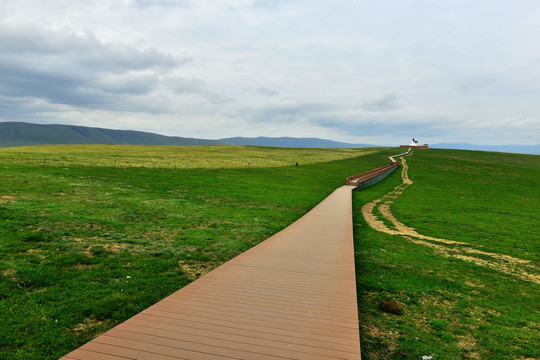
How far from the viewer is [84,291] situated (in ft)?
27.1

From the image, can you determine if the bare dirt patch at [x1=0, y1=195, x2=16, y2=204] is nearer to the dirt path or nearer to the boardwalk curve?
the boardwalk curve

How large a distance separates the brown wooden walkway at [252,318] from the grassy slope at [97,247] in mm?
1429

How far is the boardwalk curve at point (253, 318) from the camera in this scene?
17.4 feet

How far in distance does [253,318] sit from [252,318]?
0.07 ft

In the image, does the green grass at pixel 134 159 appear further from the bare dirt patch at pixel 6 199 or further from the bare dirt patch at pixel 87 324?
the bare dirt patch at pixel 87 324

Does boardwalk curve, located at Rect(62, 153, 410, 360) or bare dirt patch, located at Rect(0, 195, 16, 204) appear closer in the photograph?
boardwalk curve, located at Rect(62, 153, 410, 360)

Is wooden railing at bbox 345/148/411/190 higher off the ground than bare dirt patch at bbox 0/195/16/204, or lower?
higher

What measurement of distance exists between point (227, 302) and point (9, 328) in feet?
15.7

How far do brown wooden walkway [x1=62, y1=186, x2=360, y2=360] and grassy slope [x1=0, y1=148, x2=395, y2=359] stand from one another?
56.3 inches

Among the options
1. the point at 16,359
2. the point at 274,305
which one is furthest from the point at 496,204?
the point at 16,359

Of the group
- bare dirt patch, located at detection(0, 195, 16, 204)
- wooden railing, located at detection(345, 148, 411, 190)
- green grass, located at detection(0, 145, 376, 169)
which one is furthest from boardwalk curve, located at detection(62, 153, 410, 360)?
green grass, located at detection(0, 145, 376, 169)

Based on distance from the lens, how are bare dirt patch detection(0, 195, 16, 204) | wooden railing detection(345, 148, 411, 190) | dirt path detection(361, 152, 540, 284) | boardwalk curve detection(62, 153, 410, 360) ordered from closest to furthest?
boardwalk curve detection(62, 153, 410, 360)
dirt path detection(361, 152, 540, 284)
bare dirt patch detection(0, 195, 16, 204)
wooden railing detection(345, 148, 411, 190)

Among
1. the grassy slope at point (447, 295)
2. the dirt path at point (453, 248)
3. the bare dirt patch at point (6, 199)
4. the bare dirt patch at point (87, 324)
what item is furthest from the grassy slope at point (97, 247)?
the dirt path at point (453, 248)

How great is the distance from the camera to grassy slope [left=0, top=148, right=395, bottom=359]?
688 centimetres
